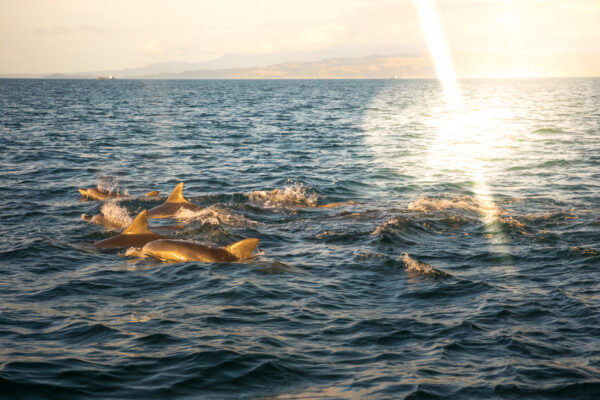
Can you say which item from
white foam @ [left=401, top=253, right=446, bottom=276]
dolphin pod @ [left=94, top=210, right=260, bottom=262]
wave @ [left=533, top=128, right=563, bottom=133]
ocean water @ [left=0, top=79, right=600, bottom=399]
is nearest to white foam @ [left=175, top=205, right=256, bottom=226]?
ocean water @ [left=0, top=79, right=600, bottom=399]

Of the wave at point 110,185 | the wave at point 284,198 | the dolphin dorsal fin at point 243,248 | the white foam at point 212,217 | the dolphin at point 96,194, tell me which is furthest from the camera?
the wave at point 110,185

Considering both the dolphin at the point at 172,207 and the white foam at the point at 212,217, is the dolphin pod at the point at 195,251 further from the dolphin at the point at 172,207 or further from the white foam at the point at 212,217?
the dolphin at the point at 172,207

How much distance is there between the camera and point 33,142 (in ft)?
116

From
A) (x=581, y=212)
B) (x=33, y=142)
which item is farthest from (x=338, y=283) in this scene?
(x=33, y=142)

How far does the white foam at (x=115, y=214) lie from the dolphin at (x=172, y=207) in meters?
0.77

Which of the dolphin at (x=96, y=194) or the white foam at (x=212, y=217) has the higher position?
the dolphin at (x=96, y=194)

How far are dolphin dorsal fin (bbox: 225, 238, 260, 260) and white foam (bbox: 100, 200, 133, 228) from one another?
183 inches

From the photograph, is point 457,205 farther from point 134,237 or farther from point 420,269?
point 134,237

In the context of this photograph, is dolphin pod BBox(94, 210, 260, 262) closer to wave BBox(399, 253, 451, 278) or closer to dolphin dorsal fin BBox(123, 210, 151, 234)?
dolphin dorsal fin BBox(123, 210, 151, 234)

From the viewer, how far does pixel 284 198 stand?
796 inches

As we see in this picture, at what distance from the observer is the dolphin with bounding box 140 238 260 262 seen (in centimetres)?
1288

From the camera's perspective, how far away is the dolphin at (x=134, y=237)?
13.7 meters

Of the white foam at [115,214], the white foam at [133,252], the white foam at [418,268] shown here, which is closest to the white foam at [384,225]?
the white foam at [418,268]

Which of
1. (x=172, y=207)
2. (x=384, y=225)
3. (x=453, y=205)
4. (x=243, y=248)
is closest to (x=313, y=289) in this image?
(x=243, y=248)
